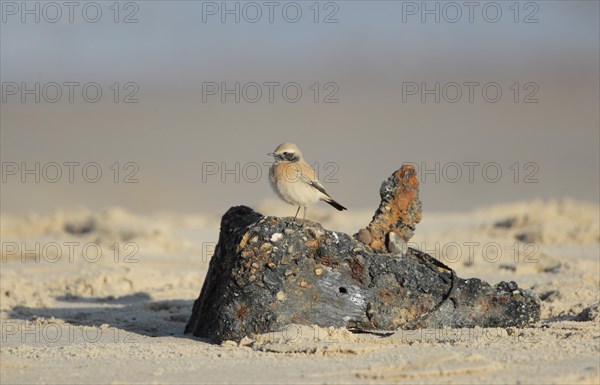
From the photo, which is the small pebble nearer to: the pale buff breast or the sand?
the sand

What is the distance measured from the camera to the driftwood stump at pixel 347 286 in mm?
8352

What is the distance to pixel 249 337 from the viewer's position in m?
8.19

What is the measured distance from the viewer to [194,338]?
8914 mm

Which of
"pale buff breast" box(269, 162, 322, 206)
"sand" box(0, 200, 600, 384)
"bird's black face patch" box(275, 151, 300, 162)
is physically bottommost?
"sand" box(0, 200, 600, 384)

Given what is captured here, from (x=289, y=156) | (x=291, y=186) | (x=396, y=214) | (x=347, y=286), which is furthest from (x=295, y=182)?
(x=347, y=286)

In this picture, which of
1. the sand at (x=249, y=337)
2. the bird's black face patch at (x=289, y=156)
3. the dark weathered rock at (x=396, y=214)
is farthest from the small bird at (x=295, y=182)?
the sand at (x=249, y=337)

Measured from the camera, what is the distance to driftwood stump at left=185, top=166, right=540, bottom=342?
27.4 feet

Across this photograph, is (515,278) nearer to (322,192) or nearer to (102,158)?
(322,192)

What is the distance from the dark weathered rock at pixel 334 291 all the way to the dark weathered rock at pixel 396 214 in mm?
148

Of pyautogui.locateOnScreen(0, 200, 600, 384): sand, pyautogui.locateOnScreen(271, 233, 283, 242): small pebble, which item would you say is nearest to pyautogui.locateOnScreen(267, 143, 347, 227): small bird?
pyautogui.locateOnScreen(271, 233, 283, 242): small pebble

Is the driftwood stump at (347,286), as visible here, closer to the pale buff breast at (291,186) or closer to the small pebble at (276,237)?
the small pebble at (276,237)

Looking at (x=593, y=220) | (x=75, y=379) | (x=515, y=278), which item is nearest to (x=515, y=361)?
(x=75, y=379)

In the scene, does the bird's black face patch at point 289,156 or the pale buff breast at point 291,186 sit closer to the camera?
the pale buff breast at point 291,186

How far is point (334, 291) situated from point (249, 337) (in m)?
0.81
